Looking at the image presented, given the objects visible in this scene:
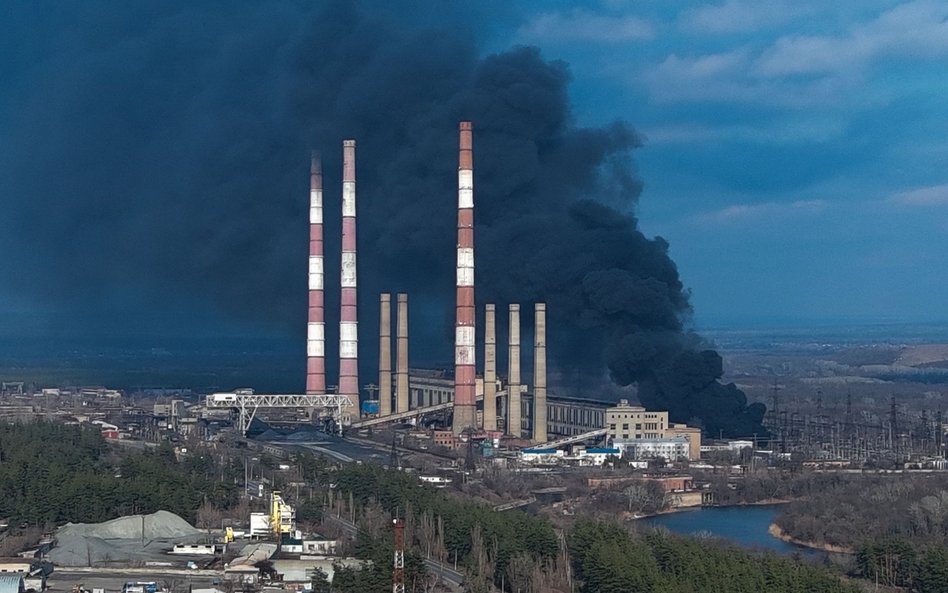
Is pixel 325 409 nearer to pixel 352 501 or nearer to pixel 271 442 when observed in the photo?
pixel 271 442

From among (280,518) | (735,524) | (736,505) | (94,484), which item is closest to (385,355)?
(736,505)

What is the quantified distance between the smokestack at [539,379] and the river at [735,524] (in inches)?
305

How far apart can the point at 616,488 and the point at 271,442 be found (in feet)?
33.3

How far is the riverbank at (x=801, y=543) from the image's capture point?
1103 inches

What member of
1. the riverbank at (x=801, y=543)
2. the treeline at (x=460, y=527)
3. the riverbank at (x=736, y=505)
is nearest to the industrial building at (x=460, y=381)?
the riverbank at (x=736, y=505)

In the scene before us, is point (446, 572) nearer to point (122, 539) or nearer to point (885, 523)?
point (122, 539)

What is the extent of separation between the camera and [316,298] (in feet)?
148

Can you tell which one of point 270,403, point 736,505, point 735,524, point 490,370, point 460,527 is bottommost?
point 735,524

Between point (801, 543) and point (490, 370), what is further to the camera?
point (490, 370)

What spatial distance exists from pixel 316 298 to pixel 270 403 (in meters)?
3.00

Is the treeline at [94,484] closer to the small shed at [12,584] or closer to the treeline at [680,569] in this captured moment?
the small shed at [12,584]

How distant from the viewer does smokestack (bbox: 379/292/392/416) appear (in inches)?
1815

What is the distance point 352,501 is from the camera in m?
29.2

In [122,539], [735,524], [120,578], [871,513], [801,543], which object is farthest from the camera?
[735,524]
